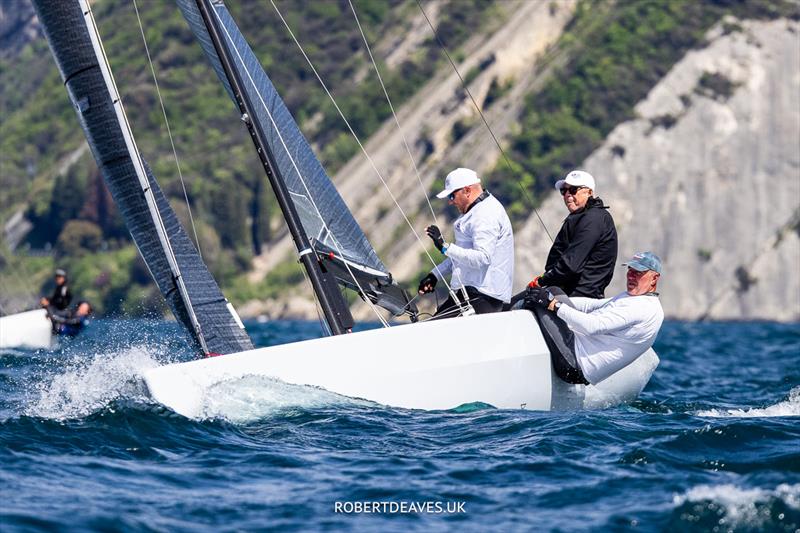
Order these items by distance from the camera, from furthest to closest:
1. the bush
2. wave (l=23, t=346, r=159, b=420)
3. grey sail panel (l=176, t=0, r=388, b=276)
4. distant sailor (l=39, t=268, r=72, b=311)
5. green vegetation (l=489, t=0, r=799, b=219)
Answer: the bush
green vegetation (l=489, t=0, r=799, b=219)
distant sailor (l=39, t=268, r=72, b=311)
grey sail panel (l=176, t=0, r=388, b=276)
wave (l=23, t=346, r=159, b=420)

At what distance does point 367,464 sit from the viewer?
744cm

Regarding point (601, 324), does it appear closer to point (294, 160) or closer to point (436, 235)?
point (436, 235)

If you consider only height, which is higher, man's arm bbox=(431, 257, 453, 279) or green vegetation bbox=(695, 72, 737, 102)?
green vegetation bbox=(695, 72, 737, 102)

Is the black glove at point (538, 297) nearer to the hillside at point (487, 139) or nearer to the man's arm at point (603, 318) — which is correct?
the man's arm at point (603, 318)

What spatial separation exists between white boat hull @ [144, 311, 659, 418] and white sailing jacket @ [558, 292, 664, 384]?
0.30 metres

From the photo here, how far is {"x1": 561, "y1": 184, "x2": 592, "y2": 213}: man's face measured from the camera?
31.0 feet

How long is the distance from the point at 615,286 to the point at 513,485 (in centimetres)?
4646

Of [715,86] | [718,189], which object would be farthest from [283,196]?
[715,86]

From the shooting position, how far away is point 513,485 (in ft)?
22.8

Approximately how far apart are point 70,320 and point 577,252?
12.5 meters

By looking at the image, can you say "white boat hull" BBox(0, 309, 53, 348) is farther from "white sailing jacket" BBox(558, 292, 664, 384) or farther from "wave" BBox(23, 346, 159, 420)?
"white sailing jacket" BBox(558, 292, 664, 384)

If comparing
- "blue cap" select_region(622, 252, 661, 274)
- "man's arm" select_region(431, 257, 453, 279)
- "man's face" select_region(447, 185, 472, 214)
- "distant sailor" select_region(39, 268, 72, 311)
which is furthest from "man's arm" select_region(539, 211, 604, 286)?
"distant sailor" select_region(39, 268, 72, 311)

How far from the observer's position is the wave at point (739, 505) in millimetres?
6082

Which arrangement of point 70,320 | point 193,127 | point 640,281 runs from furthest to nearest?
point 193,127
point 70,320
point 640,281
